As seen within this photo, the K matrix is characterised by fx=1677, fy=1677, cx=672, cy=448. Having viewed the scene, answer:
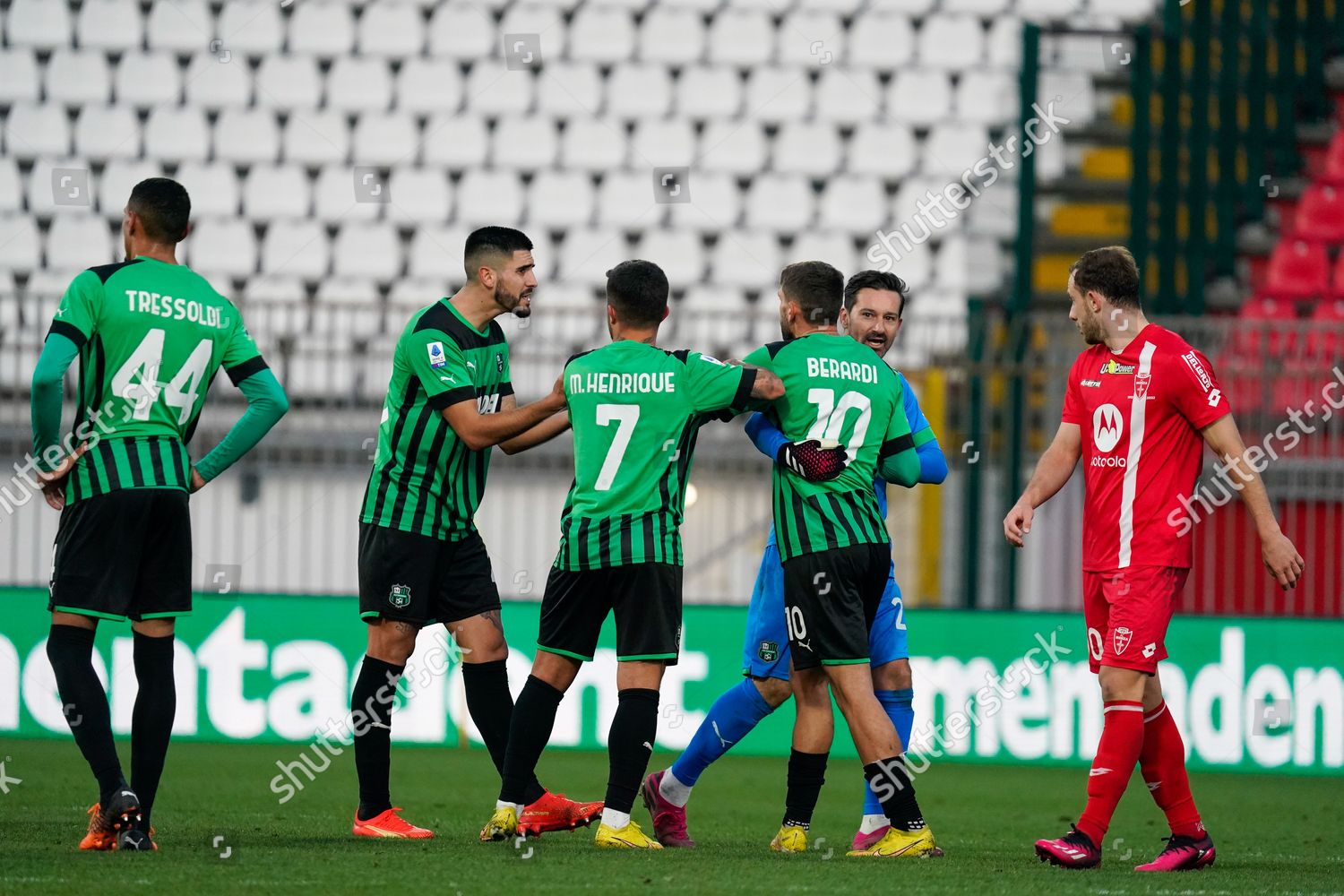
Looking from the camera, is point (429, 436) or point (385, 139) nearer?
point (429, 436)

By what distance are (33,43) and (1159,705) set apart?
486 inches

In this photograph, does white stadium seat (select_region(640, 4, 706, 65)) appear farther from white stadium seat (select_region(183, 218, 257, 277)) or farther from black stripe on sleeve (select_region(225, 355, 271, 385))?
black stripe on sleeve (select_region(225, 355, 271, 385))

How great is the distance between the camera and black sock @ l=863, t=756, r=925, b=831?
5.03m

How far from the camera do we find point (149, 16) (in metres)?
14.6

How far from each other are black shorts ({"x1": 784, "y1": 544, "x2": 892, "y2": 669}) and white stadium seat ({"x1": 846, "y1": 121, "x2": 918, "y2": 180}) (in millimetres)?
9497

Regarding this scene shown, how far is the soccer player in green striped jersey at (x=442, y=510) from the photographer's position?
208 inches

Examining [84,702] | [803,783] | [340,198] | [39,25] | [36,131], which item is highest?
[39,25]

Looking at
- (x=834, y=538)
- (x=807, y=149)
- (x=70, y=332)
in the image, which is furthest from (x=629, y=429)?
(x=807, y=149)

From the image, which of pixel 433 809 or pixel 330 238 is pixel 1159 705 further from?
pixel 330 238

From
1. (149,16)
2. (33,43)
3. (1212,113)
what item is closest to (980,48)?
(1212,113)

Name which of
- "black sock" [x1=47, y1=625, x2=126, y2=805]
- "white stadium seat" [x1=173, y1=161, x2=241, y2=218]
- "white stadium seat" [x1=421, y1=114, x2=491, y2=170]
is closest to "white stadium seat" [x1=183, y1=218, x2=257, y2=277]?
"white stadium seat" [x1=173, y1=161, x2=241, y2=218]

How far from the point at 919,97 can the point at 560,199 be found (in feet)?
10.7

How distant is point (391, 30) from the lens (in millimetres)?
14719

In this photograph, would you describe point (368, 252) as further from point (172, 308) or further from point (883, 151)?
point (172, 308)
